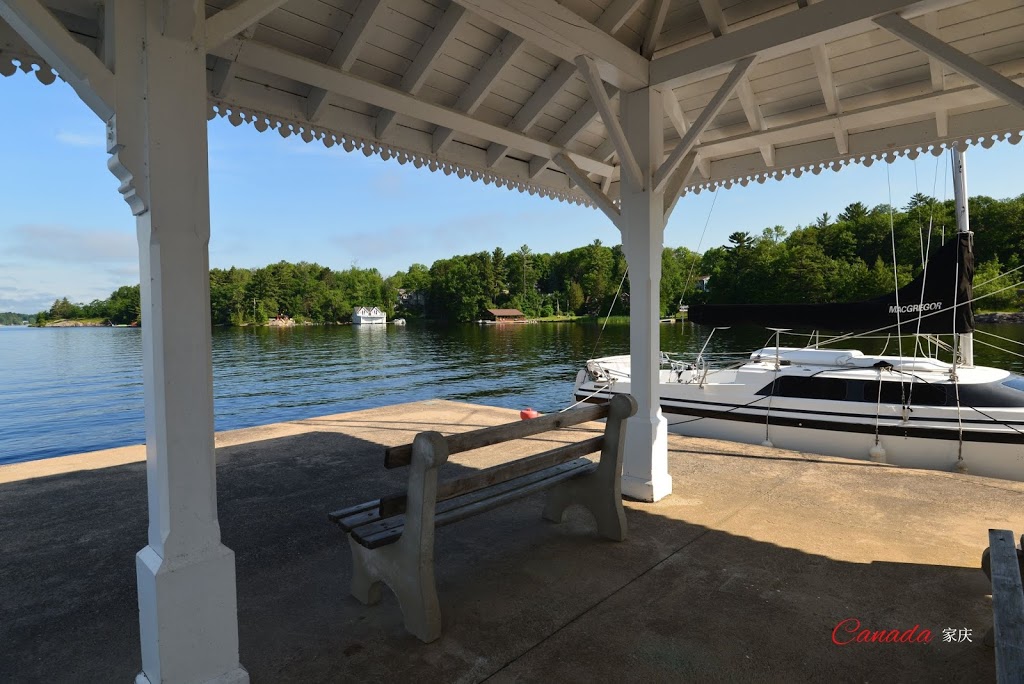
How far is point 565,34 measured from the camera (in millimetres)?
3902

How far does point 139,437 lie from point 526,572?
716 inches

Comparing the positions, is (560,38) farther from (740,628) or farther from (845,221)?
(845,221)

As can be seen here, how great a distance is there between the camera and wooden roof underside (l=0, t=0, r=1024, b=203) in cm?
376

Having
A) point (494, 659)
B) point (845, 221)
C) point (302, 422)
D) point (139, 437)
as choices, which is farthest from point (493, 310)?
point (494, 659)

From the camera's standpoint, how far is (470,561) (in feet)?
12.1

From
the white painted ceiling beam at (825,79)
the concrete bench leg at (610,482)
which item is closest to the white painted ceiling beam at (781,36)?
the white painted ceiling beam at (825,79)

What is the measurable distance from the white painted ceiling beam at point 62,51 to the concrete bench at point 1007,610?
345 centimetres

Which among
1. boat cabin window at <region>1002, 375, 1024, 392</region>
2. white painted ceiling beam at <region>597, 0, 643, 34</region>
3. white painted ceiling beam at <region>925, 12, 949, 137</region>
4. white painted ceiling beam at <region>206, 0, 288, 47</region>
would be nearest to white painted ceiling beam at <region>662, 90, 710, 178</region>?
white painted ceiling beam at <region>597, 0, 643, 34</region>

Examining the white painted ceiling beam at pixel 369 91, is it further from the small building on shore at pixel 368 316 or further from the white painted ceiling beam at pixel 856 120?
the small building on shore at pixel 368 316

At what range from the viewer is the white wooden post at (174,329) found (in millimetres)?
2176

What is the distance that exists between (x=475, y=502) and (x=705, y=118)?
128 inches

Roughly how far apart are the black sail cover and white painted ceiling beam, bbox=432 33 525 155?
220 inches

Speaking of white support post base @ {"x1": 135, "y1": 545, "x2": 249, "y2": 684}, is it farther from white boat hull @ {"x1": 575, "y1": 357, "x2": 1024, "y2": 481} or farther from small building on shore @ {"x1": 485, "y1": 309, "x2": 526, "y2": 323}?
small building on shore @ {"x1": 485, "y1": 309, "x2": 526, "y2": 323}

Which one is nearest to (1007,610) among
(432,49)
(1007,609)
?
(1007,609)
